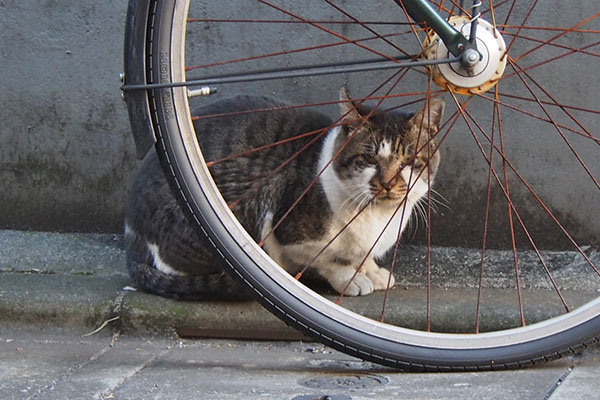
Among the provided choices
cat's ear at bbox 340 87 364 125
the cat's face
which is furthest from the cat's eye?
cat's ear at bbox 340 87 364 125

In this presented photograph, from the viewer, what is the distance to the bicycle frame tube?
1958mm

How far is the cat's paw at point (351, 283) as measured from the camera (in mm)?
2781

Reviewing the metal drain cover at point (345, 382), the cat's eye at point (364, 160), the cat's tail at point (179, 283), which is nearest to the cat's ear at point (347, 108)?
the cat's eye at point (364, 160)

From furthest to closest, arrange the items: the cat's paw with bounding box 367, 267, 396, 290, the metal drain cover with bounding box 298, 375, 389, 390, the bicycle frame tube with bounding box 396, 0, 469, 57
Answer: the cat's paw with bounding box 367, 267, 396, 290 → the metal drain cover with bounding box 298, 375, 389, 390 → the bicycle frame tube with bounding box 396, 0, 469, 57

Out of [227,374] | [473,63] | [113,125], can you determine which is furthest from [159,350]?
[473,63]

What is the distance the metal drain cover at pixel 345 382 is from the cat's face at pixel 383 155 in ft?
2.08

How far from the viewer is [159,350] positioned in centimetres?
255

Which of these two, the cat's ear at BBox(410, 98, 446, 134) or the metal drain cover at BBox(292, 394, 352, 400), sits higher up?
the cat's ear at BBox(410, 98, 446, 134)

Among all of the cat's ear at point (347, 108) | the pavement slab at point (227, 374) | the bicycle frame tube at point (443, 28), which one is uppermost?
the bicycle frame tube at point (443, 28)

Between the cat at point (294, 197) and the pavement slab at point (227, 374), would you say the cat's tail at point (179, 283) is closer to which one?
the cat at point (294, 197)

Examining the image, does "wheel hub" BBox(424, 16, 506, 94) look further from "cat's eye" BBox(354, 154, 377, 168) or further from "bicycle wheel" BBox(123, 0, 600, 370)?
"cat's eye" BBox(354, 154, 377, 168)

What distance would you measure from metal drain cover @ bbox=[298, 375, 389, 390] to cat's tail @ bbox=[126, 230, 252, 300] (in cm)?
49

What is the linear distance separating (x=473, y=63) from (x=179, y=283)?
1.23 metres

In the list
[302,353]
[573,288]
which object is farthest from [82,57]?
[573,288]
